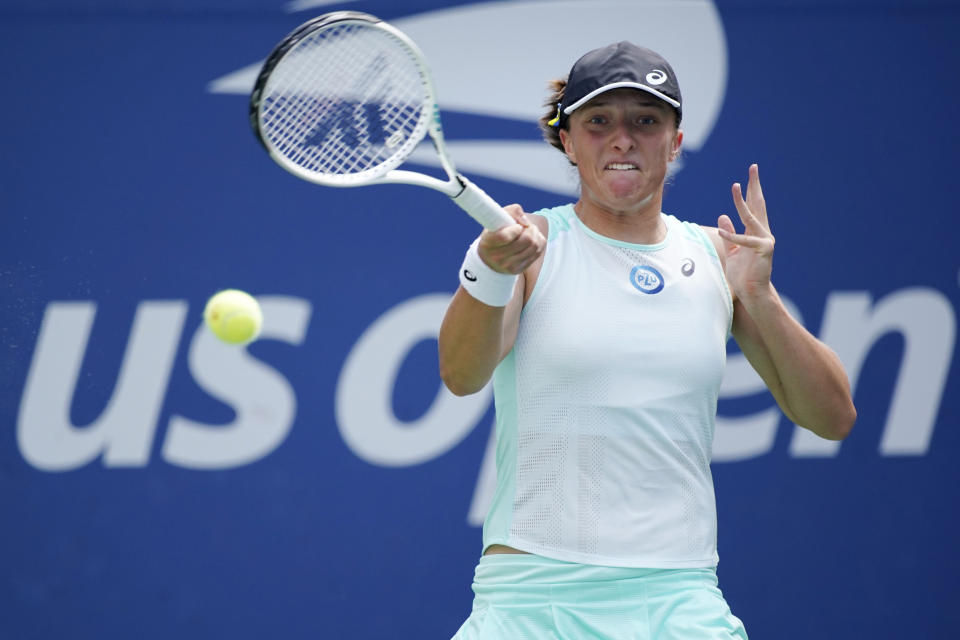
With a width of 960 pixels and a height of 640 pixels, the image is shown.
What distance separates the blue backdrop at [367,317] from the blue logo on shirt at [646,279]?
1.83 m

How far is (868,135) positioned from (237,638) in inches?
108

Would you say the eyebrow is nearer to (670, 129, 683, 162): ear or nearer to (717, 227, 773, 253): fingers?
(670, 129, 683, 162): ear

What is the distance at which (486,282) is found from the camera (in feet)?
7.11

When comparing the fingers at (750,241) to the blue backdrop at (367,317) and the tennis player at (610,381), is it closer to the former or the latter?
the tennis player at (610,381)

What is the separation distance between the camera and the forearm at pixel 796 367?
250cm

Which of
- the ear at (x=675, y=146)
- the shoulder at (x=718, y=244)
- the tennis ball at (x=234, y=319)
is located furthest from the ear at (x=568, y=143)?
the tennis ball at (x=234, y=319)

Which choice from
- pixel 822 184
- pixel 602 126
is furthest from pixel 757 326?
pixel 822 184

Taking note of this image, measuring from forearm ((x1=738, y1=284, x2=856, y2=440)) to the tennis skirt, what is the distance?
1.51 ft

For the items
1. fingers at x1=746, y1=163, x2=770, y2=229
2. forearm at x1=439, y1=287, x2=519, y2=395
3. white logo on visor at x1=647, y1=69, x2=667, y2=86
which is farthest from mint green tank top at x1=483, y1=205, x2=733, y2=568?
white logo on visor at x1=647, y1=69, x2=667, y2=86

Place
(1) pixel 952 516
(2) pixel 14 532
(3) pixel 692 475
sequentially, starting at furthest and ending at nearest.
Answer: (1) pixel 952 516 → (2) pixel 14 532 → (3) pixel 692 475

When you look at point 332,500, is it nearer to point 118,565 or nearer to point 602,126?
point 118,565

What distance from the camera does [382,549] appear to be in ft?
13.8

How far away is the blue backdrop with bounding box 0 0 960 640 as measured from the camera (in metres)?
4.13

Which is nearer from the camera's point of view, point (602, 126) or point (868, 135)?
point (602, 126)
